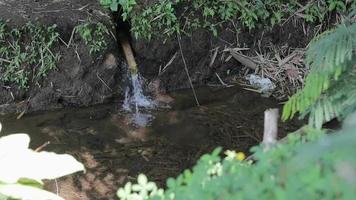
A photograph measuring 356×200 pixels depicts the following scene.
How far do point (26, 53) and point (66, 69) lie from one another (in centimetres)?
43

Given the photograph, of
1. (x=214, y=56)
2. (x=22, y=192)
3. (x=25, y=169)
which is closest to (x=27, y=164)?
(x=25, y=169)

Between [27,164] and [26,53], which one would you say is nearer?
[27,164]

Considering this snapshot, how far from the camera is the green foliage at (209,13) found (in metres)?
5.35

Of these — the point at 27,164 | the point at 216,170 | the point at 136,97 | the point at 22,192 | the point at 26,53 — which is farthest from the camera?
the point at 136,97

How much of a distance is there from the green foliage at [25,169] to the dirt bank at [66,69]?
8.48 feet

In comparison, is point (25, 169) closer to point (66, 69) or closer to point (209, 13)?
point (66, 69)

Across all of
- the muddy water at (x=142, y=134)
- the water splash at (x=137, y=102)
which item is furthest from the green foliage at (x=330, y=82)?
the water splash at (x=137, y=102)

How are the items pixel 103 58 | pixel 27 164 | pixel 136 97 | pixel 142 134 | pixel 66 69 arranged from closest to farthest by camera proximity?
pixel 27 164, pixel 142 134, pixel 66 69, pixel 103 58, pixel 136 97

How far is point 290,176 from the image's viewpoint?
112cm

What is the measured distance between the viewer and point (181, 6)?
550cm

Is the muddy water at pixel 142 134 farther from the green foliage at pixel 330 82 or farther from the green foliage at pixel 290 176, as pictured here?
the green foliage at pixel 290 176

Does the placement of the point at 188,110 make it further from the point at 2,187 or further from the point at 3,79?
the point at 2,187

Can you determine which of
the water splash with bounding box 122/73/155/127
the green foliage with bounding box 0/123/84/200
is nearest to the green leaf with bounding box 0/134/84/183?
the green foliage with bounding box 0/123/84/200

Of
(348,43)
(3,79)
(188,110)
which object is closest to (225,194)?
(348,43)
